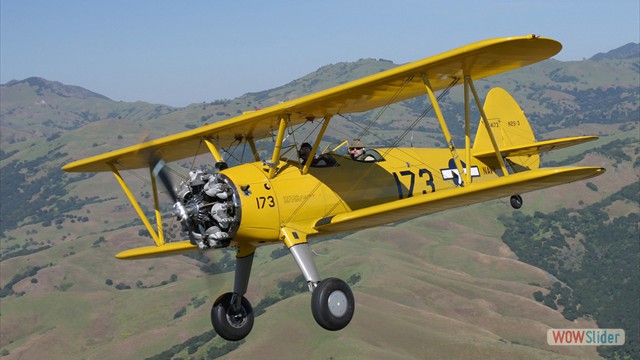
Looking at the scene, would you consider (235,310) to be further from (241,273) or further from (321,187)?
(321,187)

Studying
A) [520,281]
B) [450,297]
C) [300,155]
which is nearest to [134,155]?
[300,155]

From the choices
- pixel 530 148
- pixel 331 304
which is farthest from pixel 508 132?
pixel 331 304

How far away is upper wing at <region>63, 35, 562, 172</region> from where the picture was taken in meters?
14.2

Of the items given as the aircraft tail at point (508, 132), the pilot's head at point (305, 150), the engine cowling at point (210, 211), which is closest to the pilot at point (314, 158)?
the pilot's head at point (305, 150)

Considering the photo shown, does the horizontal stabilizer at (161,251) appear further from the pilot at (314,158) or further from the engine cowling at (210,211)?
the pilot at (314,158)

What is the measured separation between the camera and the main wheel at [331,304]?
14.9m

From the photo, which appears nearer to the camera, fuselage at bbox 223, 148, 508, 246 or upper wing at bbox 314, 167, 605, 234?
upper wing at bbox 314, 167, 605, 234

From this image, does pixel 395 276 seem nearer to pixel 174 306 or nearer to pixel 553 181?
pixel 174 306

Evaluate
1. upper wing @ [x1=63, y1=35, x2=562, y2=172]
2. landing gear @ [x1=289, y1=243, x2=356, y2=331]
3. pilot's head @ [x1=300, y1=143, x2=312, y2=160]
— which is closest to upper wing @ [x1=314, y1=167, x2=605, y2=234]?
landing gear @ [x1=289, y1=243, x2=356, y2=331]

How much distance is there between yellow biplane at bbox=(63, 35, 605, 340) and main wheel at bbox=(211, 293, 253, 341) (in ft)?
0.07

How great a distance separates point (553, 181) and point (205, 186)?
6.57 metres

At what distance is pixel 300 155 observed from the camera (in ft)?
55.0

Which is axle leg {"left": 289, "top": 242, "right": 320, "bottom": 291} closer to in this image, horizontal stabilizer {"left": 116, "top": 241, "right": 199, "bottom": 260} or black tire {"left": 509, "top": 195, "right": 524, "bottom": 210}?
horizontal stabilizer {"left": 116, "top": 241, "right": 199, "bottom": 260}

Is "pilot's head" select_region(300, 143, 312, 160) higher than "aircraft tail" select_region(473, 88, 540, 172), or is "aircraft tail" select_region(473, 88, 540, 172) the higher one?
"pilot's head" select_region(300, 143, 312, 160)
